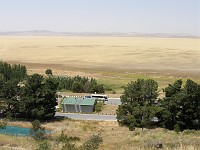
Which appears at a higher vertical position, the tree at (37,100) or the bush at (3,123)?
the tree at (37,100)

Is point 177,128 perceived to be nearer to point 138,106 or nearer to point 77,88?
point 138,106

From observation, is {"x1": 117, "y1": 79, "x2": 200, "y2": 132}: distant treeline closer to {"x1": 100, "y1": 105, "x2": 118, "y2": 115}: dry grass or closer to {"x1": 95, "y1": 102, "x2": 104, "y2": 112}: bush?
{"x1": 100, "y1": 105, "x2": 118, "y2": 115}: dry grass

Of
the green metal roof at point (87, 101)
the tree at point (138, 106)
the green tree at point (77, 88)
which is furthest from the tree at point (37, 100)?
the green tree at point (77, 88)

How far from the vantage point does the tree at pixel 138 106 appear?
42625 millimetres

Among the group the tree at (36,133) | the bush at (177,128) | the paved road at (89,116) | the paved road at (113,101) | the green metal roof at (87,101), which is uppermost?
the tree at (36,133)

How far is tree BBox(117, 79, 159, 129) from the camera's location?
4262 centimetres

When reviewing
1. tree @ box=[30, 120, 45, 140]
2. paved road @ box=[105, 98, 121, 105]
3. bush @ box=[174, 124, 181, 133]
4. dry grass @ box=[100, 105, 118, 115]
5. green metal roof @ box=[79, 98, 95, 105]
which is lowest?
dry grass @ box=[100, 105, 118, 115]

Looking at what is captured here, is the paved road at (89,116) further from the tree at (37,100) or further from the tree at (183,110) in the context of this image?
the tree at (183,110)

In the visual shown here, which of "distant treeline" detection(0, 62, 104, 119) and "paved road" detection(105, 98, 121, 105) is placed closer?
"distant treeline" detection(0, 62, 104, 119)

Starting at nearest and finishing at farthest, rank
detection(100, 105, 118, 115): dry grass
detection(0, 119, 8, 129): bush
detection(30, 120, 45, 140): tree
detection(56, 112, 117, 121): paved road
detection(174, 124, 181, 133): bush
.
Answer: detection(30, 120, 45, 140): tree < detection(174, 124, 181, 133): bush < detection(0, 119, 8, 129): bush < detection(56, 112, 117, 121): paved road < detection(100, 105, 118, 115): dry grass

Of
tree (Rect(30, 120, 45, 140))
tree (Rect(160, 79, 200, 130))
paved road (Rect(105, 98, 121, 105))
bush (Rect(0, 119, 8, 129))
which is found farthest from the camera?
paved road (Rect(105, 98, 121, 105))

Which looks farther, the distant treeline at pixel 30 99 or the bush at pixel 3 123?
the distant treeline at pixel 30 99

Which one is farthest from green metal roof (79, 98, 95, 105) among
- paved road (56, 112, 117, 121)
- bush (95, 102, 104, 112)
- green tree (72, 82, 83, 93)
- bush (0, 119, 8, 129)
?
green tree (72, 82, 83, 93)

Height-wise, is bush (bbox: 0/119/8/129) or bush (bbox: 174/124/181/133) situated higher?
bush (bbox: 174/124/181/133)
